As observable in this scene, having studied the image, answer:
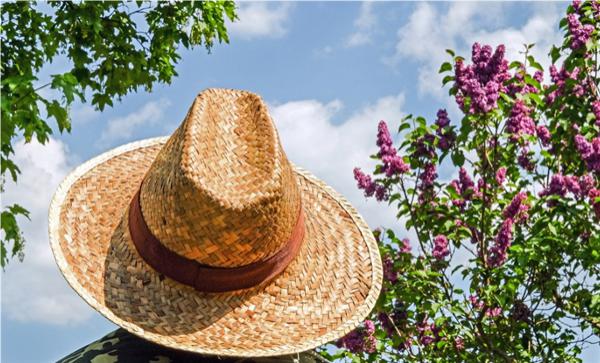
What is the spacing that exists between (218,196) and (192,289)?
326 millimetres

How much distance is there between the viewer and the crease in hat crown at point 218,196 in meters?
2.37

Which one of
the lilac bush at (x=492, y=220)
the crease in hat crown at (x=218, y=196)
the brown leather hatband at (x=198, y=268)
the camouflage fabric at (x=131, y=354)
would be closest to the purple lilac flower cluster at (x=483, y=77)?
the lilac bush at (x=492, y=220)

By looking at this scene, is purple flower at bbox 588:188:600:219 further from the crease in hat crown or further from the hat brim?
the crease in hat crown

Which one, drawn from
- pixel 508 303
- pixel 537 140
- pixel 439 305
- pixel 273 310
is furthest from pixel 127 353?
pixel 537 140

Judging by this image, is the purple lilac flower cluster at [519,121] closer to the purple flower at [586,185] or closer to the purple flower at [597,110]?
the purple flower at [597,110]

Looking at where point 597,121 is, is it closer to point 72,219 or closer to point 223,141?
point 223,141

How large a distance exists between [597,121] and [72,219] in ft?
9.41

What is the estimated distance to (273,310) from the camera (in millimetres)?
2592

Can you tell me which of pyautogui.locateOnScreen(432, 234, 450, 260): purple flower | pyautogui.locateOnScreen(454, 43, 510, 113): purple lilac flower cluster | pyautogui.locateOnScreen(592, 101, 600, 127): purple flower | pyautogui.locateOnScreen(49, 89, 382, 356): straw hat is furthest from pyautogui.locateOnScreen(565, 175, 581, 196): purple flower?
pyautogui.locateOnScreen(49, 89, 382, 356): straw hat

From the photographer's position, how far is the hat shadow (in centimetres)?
247

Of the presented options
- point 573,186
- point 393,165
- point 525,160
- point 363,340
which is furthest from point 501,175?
point 363,340

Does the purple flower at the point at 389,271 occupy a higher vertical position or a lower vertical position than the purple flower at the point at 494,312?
higher

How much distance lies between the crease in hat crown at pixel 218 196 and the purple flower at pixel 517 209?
2558 millimetres

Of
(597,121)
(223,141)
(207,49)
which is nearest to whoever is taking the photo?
(223,141)
